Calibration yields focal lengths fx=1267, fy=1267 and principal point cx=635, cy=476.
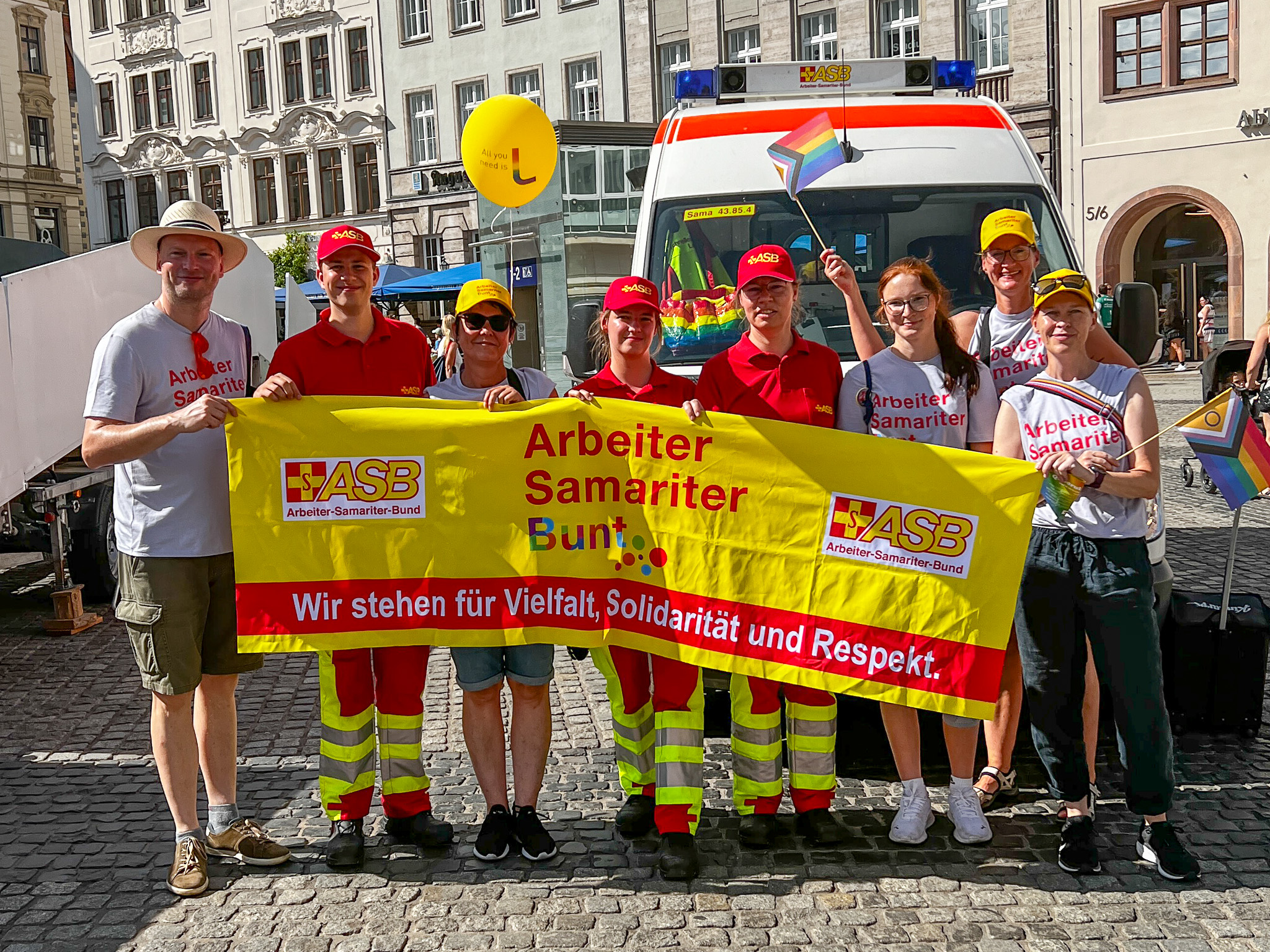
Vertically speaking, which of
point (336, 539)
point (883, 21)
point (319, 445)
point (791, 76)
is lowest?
point (336, 539)

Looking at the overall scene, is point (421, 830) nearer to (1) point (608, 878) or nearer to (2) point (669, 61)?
(1) point (608, 878)

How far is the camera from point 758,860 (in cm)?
441

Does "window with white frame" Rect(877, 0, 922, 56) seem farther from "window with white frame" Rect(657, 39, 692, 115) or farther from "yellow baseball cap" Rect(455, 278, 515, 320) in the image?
"yellow baseball cap" Rect(455, 278, 515, 320)

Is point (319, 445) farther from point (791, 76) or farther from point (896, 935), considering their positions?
point (791, 76)

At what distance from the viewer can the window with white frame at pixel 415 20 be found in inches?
1638

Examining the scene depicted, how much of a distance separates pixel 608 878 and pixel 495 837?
430 mm

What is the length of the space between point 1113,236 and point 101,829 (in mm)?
28413

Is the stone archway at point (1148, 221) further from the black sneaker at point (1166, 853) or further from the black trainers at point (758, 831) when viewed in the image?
the black trainers at point (758, 831)

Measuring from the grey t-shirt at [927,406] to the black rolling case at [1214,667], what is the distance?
5.26ft

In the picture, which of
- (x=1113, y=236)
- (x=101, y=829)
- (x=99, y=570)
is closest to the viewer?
(x=101, y=829)

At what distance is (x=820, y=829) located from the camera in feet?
14.9

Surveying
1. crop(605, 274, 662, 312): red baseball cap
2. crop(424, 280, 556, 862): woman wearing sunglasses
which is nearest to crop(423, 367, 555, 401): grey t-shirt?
crop(424, 280, 556, 862): woman wearing sunglasses

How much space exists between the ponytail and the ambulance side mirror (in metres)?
1.30

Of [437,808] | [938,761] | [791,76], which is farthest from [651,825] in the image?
[791,76]
